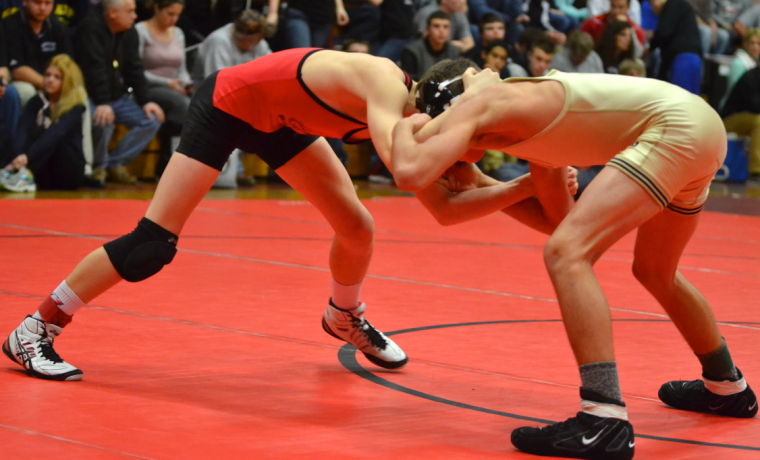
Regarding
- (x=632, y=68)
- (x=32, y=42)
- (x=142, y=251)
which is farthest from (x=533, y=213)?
(x=632, y=68)

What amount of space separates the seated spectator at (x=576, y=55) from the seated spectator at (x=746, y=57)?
9.46 ft

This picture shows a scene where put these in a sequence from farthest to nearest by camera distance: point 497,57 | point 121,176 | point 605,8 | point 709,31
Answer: point 709,31 < point 605,8 < point 497,57 < point 121,176

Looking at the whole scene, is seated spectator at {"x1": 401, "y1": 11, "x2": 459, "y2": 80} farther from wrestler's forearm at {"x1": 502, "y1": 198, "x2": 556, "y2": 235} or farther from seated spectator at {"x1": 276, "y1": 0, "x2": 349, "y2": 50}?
wrestler's forearm at {"x1": 502, "y1": 198, "x2": 556, "y2": 235}

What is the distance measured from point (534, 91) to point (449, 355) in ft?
4.85

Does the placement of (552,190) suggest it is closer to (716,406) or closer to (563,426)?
(563,426)

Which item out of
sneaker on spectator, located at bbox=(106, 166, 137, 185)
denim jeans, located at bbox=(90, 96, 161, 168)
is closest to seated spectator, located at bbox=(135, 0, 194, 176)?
denim jeans, located at bbox=(90, 96, 161, 168)

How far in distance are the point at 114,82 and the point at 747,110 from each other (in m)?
7.93

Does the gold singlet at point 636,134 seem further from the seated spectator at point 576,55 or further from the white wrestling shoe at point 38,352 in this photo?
the seated spectator at point 576,55

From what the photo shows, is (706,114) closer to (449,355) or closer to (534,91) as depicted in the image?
(534,91)

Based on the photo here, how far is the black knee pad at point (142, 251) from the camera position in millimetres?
→ 4047

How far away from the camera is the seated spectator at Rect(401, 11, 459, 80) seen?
39.3 ft

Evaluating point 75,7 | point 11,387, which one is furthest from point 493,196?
point 75,7

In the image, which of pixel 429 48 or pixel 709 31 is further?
pixel 709 31

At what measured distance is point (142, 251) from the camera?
13.3 ft
